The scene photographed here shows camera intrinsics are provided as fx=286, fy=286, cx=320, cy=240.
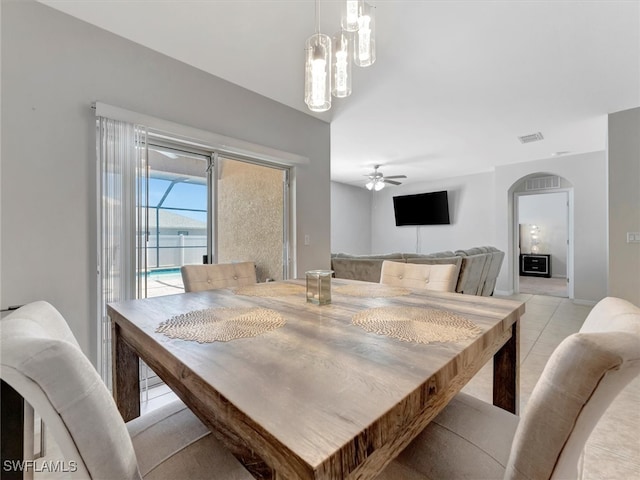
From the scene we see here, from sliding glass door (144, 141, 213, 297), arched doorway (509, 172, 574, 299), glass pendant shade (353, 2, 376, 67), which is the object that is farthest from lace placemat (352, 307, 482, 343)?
arched doorway (509, 172, 574, 299)

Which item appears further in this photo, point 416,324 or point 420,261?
point 420,261

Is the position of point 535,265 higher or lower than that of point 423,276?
lower

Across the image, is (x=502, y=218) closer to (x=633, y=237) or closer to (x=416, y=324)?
(x=633, y=237)

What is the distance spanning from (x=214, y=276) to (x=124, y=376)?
29.1 inches

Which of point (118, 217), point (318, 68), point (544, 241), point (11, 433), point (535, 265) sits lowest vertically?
point (535, 265)

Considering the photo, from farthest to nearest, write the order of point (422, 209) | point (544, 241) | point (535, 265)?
point (544, 241) < point (535, 265) < point (422, 209)

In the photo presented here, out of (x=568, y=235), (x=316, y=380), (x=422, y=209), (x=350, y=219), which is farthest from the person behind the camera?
(x=350, y=219)

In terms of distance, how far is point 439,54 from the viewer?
2.24 m

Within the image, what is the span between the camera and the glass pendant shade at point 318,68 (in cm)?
143

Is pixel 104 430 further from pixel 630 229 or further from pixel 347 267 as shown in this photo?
pixel 630 229

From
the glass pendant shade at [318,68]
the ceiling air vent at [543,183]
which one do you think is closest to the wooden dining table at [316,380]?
the glass pendant shade at [318,68]

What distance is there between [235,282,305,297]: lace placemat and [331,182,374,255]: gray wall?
17.3 feet

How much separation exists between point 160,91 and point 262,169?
1.23 metres

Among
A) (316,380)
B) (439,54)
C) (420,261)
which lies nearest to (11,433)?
(316,380)
